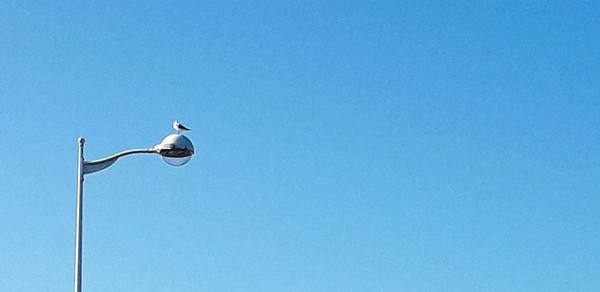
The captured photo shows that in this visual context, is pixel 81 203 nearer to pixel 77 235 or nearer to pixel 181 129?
pixel 77 235

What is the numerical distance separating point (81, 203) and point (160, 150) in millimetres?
1672

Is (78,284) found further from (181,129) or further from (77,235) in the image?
(181,129)

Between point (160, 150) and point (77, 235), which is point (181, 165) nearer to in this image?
point (160, 150)

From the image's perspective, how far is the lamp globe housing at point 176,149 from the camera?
25.9 meters

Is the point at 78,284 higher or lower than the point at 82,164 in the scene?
lower

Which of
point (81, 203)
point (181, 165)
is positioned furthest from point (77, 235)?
point (181, 165)

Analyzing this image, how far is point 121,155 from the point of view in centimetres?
2695

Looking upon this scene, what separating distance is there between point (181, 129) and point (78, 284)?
351cm

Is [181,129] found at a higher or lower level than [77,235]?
higher

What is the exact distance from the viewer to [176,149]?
25906 millimetres

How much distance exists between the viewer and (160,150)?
85.5 ft

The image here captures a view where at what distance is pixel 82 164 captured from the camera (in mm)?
26750

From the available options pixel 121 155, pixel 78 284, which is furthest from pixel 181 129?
pixel 78 284

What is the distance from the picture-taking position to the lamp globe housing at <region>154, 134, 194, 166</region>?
25.9 meters
